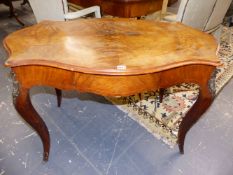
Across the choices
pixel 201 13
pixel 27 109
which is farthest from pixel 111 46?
pixel 201 13

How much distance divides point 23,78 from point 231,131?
1482mm

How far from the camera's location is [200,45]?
1.07 m

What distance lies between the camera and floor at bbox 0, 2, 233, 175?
1.41 metres

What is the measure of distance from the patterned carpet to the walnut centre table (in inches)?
19.0

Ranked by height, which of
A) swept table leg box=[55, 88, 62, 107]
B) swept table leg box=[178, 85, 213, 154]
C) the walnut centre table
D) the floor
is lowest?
the floor

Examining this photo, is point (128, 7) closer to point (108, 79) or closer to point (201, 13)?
point (201, 13)

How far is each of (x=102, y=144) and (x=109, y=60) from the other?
80cm

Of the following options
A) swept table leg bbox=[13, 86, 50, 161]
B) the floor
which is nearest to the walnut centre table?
swept table leg bbox=[13, 86, 50, 161]

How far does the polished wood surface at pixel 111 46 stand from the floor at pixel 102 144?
2.52ft

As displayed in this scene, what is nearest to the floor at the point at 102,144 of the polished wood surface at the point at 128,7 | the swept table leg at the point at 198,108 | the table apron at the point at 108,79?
the swept table leg at the point at 198,108

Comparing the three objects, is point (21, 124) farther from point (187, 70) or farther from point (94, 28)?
point (187, 70)

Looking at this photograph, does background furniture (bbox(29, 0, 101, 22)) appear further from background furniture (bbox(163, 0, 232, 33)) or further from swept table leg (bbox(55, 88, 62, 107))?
background furniture (bbox(163, 0, 232, 33))

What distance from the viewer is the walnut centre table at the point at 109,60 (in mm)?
935

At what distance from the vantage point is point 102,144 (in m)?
1.56
